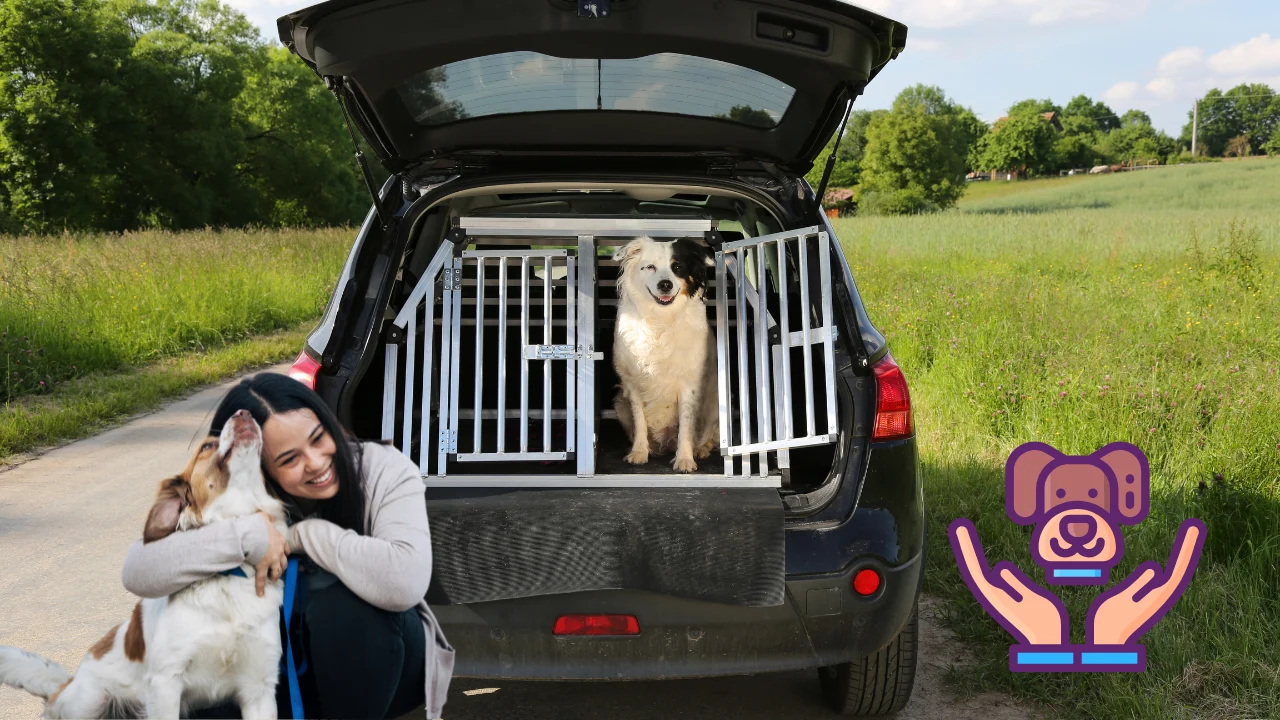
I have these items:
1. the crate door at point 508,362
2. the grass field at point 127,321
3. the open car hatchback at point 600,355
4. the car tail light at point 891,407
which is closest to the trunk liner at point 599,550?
the open car hatchback at point 600,355

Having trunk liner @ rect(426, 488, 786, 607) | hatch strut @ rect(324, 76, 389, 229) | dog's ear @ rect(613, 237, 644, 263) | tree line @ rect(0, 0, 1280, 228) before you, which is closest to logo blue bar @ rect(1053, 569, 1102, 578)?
trunk liner @ rect(426, 488, 786, 607)

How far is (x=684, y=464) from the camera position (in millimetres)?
3873

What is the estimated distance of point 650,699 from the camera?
333 centimetres

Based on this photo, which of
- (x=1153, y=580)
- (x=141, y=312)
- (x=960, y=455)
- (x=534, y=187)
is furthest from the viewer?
(x=141, y=312)

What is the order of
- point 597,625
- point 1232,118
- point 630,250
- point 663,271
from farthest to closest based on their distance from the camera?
point 1232,118
point 630,250
point 663,271
point 597,625

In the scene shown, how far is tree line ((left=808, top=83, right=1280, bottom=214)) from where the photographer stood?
70062 millimetres

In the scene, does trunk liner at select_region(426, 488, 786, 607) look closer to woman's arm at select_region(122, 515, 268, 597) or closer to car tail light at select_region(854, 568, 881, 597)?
car tail light at select_region(854, 568, 881, 597)

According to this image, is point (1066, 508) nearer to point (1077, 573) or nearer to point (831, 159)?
point (1077, 573)

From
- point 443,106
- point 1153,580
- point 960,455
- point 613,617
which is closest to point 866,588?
point 613,617

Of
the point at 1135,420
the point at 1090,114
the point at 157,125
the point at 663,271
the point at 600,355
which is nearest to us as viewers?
the point at 600,355

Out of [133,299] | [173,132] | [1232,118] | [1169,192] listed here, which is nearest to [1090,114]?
[1232,118]

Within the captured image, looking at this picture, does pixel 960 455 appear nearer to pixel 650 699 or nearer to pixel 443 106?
pixel 650 699

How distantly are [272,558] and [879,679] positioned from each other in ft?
7.47

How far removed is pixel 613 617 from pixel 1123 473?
2.08m
